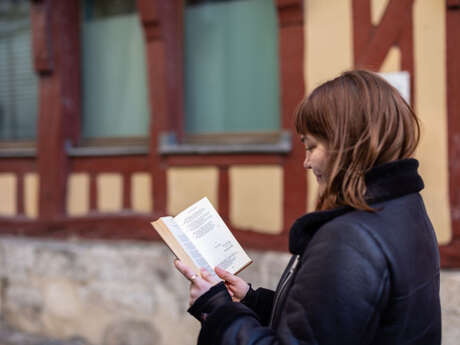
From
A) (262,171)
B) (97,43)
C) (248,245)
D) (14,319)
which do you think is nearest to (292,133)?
(262,171)

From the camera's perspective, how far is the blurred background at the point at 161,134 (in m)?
3.91

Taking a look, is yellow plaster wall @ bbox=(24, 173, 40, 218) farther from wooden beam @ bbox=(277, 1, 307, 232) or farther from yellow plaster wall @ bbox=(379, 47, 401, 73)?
yellow plaster wall @ bbox=(379, 47, 401, 73)

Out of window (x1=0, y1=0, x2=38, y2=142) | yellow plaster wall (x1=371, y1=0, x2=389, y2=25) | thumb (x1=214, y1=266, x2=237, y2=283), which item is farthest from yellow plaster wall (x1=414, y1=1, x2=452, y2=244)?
window (x1=0, y1=0, x2=38, y2=142)

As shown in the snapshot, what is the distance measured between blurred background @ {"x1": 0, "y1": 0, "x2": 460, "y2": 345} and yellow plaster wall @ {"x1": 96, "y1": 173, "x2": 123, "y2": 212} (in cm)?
2

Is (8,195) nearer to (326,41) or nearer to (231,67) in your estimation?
(231,67)

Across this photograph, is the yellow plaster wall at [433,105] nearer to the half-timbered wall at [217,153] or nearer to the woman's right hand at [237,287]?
the half-timbered wall at [217,153]

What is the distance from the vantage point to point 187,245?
71.3 inches

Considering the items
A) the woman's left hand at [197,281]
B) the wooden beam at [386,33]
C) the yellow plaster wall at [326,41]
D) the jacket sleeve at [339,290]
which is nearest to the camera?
the jacket sleeve at [339,290]

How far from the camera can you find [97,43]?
18.3ft

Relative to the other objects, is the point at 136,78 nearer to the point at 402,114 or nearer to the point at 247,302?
the point at 247,302

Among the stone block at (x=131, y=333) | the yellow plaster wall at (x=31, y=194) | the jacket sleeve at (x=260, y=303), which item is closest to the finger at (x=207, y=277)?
the jacket sleeve at (x=260, y=303)

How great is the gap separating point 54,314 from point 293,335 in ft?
14.6

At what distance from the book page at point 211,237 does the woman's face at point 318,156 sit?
1.58 feet

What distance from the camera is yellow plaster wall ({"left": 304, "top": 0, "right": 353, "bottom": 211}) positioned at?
414cm
